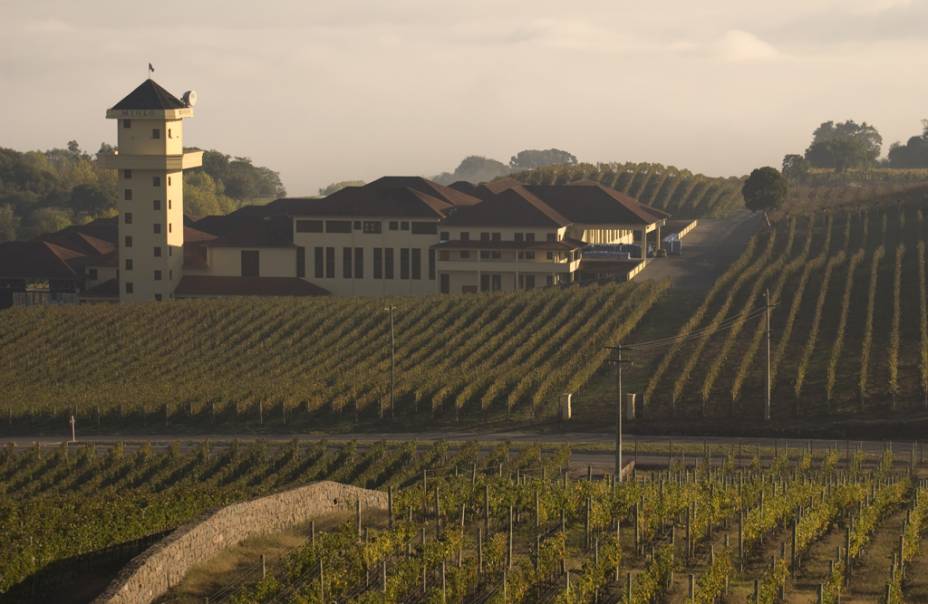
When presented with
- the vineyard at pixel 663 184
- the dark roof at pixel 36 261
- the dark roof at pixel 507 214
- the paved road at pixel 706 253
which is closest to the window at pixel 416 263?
the dark roof at pixel 507 214

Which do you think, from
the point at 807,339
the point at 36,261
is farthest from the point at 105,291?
the point at 807,339

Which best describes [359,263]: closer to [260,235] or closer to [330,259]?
[330,259]

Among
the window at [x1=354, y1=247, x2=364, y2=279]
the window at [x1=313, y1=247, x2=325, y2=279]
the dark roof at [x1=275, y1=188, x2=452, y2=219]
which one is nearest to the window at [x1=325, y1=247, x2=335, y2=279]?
the window at [x1=313, y1=247, x2=325, y2=279]

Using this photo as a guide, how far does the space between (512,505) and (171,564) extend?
14.9 meters

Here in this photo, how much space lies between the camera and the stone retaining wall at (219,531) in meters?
42.0

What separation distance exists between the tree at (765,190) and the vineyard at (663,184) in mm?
13872

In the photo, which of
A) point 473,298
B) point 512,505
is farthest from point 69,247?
point 512,505

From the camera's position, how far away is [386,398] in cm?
8719

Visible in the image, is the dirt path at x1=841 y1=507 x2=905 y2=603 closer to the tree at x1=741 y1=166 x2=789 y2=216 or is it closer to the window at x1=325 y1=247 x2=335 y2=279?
the window at x1=325 y1=247 x2=335 y2=279

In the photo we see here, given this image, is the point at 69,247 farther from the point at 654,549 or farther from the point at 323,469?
the point at 654,549

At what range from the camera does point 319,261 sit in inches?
5015

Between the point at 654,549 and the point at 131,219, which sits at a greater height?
the point at 131,219

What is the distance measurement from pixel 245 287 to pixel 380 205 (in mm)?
12915

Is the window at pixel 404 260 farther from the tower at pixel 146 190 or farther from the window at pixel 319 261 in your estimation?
the tower at pixel 146 190
